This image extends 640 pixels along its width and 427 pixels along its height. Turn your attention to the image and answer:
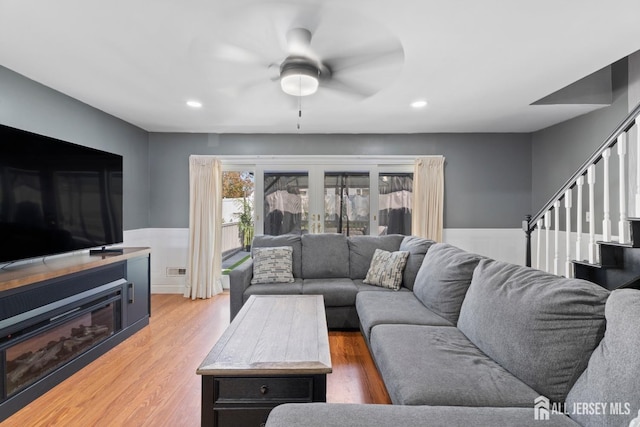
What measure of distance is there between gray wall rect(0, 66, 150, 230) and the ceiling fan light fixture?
231cm

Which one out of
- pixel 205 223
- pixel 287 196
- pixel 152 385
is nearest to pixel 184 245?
pixel 205 223

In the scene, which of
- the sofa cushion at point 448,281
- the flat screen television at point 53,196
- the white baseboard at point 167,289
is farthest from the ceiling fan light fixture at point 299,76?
the white baseboard at point 167,289

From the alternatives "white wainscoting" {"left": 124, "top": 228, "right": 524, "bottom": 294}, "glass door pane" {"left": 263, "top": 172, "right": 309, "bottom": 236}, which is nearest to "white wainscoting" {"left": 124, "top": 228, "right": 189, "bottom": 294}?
"white wainscoting" {"left": 124, "top": 228, "right": 524, "bottom": 294}

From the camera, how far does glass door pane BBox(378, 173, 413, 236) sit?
15.7 feet

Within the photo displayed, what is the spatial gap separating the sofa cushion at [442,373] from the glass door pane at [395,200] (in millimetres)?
2943

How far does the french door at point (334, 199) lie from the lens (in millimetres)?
4691

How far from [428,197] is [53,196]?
4.34 meters

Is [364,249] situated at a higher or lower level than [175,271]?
higher

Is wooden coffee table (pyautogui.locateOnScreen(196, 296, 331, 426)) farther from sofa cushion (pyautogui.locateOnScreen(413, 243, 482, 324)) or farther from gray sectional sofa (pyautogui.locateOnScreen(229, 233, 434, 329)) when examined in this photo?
gray sectional sofa (pyautogui.locateOnScreen(229, 233, 434, 329))

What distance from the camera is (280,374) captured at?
1.43 meters

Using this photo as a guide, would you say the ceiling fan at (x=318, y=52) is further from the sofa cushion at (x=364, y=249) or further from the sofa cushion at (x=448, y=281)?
the sofa cushion at (x=364, y=249)

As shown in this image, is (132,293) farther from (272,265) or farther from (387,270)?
(387,270)

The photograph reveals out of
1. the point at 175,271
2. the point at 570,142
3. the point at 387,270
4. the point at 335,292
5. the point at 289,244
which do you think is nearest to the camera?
the point at 335,292

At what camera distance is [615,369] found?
0.97 metres
